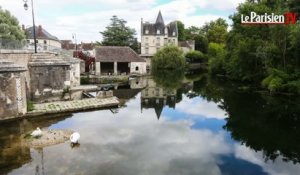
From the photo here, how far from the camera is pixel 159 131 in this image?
14938 millimetres

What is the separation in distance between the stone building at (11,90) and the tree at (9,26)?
25.9m

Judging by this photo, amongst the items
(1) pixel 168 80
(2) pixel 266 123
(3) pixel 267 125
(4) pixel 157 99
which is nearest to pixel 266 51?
(4) pixel 157 99

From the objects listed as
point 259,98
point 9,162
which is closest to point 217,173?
point 9,162

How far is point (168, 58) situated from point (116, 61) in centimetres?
1407

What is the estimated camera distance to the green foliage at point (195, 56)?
73625 mm

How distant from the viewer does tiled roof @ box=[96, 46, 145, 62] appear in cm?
4824

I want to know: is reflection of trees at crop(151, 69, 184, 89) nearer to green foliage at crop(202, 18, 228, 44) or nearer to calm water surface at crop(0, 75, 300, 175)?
calm water surface at crop(0, 75, 300, 175)

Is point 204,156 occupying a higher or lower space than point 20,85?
lower

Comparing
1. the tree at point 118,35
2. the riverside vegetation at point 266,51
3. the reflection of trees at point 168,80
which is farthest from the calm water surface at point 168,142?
the tree at point 118,35

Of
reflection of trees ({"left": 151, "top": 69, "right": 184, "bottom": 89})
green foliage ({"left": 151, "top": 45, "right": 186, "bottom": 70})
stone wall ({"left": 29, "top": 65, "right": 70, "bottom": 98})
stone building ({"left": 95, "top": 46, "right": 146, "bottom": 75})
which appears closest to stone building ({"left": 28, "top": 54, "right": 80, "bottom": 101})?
stone wall ({"left": 29, "top": 65, "right": 70, "bottom": 98})

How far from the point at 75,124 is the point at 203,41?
72.1m

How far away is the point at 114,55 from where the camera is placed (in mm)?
49062

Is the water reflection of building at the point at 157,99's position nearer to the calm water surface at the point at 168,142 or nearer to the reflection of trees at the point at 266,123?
the calm water surface at the point at 168,142

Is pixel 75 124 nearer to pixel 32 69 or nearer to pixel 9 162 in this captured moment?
pixel 9 162
